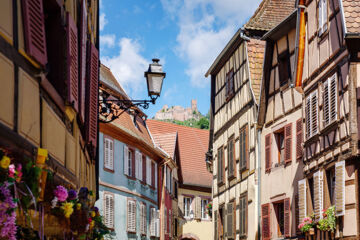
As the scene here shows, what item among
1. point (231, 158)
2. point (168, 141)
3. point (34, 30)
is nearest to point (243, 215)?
point (231, 158)

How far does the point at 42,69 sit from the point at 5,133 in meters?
1.36

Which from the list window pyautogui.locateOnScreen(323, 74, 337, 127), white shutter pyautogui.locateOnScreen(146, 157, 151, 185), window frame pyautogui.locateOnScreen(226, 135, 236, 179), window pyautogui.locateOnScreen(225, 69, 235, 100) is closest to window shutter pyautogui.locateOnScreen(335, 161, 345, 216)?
window pyautogui.locateOnScreen(323, 74, 337, 127)

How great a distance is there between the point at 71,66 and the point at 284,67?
43.6 feet

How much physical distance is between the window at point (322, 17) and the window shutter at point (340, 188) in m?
3.33

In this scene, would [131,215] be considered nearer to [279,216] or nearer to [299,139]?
[279,216]

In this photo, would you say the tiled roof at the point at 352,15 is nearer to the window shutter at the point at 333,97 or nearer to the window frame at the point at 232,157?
the window shutter at the point at 333,97

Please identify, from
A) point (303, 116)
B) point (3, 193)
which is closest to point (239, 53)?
point (303, 116)

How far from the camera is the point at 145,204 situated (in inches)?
1251

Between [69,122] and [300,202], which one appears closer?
[69,122]

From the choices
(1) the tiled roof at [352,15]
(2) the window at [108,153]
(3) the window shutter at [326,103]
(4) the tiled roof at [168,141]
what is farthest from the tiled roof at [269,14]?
(4) the tiled roof at [168,141]

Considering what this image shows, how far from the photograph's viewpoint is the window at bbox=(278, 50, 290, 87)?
66.4 feet

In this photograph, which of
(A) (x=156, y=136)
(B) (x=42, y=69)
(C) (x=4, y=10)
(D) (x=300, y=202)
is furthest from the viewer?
(A) (x=156, y=136)

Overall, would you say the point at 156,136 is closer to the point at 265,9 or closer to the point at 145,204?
the point at 145,204

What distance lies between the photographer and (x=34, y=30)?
619cm
